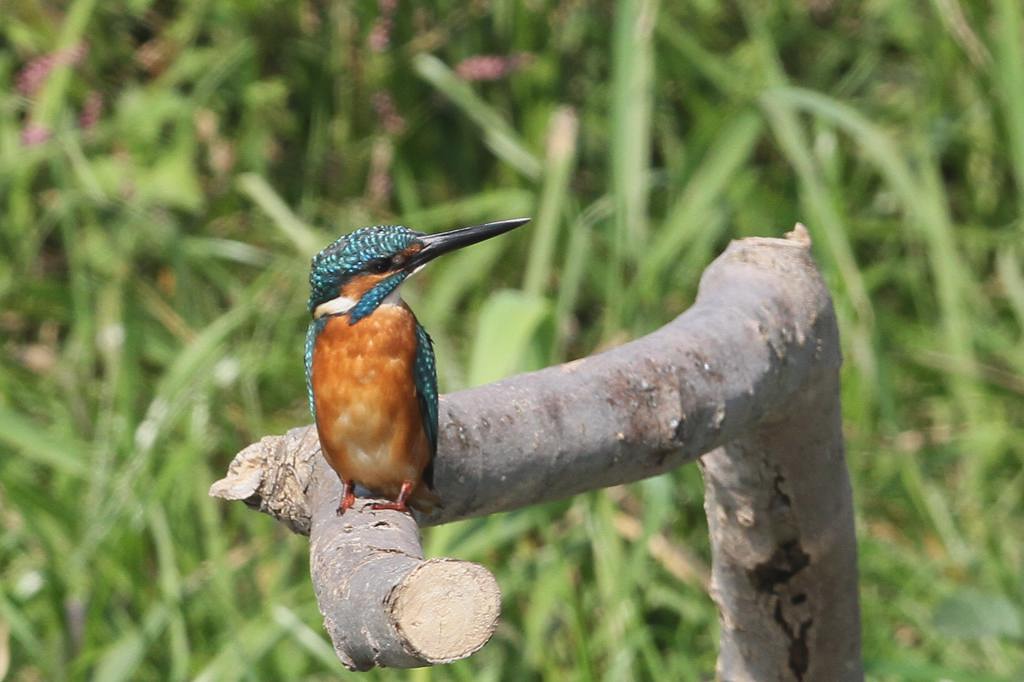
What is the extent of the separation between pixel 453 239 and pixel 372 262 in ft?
0.23

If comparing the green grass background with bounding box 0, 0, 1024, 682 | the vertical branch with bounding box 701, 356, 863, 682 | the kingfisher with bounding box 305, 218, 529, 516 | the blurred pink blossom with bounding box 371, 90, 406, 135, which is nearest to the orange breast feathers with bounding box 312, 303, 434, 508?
the kingfisher with bounding box 305, 218, 529, 516

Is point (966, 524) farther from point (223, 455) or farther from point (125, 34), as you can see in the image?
point (125, 34)

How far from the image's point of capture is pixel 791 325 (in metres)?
1.35

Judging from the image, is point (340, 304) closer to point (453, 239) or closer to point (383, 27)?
point (453, 239)

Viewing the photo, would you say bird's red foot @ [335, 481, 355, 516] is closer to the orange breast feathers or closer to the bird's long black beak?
the orange breast feathers

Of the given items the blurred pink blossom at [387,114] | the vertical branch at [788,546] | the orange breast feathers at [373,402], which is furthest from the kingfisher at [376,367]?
the blurred pink blossom at [387,114]

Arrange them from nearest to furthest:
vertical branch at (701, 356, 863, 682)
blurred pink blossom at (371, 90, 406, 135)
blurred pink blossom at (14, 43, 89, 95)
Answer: vertical branch at (701, 356, 863, 682) → blurred pink blossom at (14, 43, 89, 95) → blurred pink blossom at (371, 90, 406, 135)

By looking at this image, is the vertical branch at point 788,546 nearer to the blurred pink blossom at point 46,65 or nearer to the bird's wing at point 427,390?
the bird's wing at point 427,390

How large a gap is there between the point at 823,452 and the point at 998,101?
4.59 ft

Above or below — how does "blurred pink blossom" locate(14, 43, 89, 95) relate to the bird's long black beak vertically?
below

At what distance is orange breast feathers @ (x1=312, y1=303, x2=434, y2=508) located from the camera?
1.20m

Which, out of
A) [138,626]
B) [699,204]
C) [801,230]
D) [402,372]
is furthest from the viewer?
[699,204]

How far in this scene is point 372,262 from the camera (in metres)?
1.32

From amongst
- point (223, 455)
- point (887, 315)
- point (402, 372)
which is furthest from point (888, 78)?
point (402, 372)
